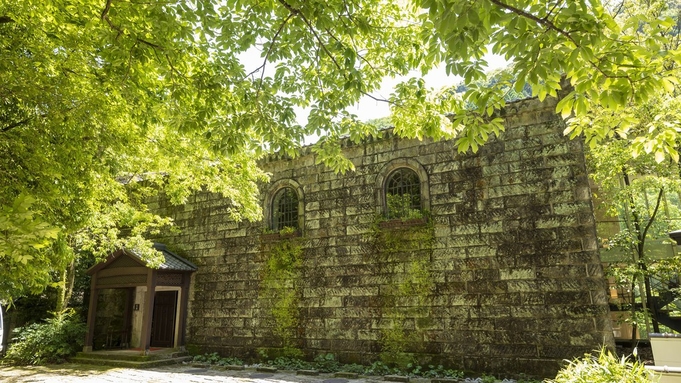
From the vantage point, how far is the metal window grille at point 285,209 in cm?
1042

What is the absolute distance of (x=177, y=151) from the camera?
838 cm

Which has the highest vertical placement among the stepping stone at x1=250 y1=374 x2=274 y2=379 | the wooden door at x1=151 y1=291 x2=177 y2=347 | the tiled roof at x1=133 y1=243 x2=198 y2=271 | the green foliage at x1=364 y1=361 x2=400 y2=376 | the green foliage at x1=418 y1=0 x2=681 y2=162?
the green foliage at x1=418 y1=0 x2=681 y2=162

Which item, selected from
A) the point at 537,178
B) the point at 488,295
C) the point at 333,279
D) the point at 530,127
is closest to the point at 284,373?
the point at 333,279

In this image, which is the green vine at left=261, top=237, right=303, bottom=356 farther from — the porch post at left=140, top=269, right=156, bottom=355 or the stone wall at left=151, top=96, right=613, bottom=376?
the porch post at left=140, top=269, right=156, bottom=355

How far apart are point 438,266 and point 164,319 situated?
8682 millimetres

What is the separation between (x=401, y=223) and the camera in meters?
8.61

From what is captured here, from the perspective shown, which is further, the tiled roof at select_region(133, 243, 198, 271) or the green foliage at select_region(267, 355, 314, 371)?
the tiled roof at select_region(133, 243, 198, 271)

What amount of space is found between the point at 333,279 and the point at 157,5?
659 centimetres

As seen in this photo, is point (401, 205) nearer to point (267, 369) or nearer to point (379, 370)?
point (379, 370)

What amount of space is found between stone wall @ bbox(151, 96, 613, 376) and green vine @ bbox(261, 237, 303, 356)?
30 millimetres

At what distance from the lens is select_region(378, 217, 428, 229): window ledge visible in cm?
843

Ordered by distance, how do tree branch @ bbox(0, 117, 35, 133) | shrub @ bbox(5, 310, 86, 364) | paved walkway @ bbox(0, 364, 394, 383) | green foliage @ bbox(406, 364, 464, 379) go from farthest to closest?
1. shrub @ bbox(5, 310, 86, 364)
2. paved walkway @ bbox(0, 364, 394, 383)
3. green foliage @ bbox(406, 364, 464, 379)
4. tree branch @ bbox(0, 117, 35, 133)

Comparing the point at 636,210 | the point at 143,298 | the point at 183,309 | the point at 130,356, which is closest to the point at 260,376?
the point at 183,309

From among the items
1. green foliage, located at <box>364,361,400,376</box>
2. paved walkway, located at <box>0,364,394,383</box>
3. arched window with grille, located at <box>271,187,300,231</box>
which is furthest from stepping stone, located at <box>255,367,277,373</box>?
arched window with grille, located at <box>271,187,300,231</box>
